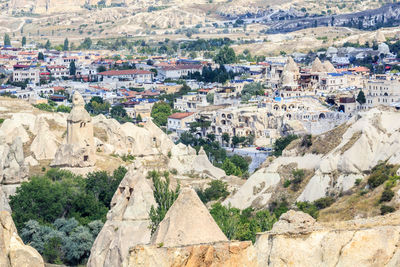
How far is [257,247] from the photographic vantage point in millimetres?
14602

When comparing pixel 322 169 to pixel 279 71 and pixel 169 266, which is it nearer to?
pixel 169 266

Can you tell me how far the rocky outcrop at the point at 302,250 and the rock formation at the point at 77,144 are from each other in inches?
1170

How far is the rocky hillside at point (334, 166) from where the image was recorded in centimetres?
3425

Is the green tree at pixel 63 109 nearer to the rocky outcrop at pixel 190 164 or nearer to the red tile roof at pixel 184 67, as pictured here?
the rocky outcrop at pixel 190 164

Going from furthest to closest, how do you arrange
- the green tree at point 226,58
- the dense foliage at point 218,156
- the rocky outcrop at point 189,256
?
1. the green tree at point 226,58
2. the dense foliage at point 218,156
3. the rocky outcrop at point 189,256

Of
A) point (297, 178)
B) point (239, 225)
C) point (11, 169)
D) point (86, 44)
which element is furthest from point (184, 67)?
point (239, 225)

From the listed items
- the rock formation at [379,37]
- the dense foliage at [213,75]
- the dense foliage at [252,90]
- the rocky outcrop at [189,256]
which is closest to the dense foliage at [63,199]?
the rocky outcrop at [189,256]

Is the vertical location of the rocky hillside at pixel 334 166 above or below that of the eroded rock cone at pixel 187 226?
below

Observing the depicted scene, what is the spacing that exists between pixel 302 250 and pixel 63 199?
2471cm

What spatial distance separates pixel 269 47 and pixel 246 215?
126 meters

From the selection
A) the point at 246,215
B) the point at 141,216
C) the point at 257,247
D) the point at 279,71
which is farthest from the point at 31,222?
the point at 279,71

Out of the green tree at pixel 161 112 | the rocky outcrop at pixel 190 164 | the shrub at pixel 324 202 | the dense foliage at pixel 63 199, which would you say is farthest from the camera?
the green tree at pixel 161 112

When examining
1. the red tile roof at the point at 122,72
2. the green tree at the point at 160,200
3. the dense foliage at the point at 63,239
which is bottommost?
the red tile roof at the point at 122,72

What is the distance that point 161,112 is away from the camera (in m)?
97.5
